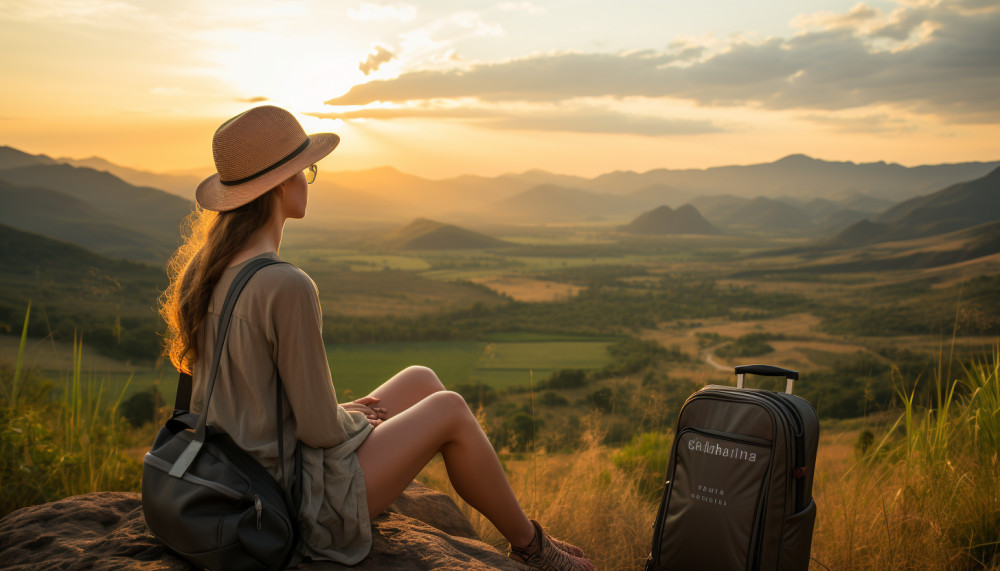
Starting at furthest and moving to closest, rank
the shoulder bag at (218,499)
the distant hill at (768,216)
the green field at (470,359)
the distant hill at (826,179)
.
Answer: the distant hill at (768,216) → the distant hill at (826,179) → the green field at (470,359) → the shoulder bag at (218,499)

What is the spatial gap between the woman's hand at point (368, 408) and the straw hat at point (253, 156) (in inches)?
36.9

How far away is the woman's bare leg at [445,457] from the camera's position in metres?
2.14

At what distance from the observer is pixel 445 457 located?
2.35 metres

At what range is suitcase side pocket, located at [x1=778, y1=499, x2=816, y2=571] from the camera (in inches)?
101

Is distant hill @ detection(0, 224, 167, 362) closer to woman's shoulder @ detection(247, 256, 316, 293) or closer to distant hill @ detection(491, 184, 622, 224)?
woman's shoulder @ detection(247, 256, 316, 293)

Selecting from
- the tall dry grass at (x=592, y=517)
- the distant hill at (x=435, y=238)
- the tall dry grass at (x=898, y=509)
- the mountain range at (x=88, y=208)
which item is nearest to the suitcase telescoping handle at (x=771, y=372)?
the tall dry grass at (x=898, y=509)

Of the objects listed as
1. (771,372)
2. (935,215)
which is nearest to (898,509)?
(771,372)

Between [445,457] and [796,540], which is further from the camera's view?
[796,540]

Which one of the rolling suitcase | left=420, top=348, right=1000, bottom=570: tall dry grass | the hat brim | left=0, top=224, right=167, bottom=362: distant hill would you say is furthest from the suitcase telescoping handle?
left=0, top=224, right=167, bottom=362: distant hill

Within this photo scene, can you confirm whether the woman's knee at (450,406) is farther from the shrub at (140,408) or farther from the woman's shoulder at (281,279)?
the shrub at (140,408)

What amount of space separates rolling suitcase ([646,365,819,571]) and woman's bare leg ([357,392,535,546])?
2.47 ft

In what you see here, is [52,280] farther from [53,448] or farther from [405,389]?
[405,389]

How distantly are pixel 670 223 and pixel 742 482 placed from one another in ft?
492

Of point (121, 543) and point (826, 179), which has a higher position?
point (826, 179)
